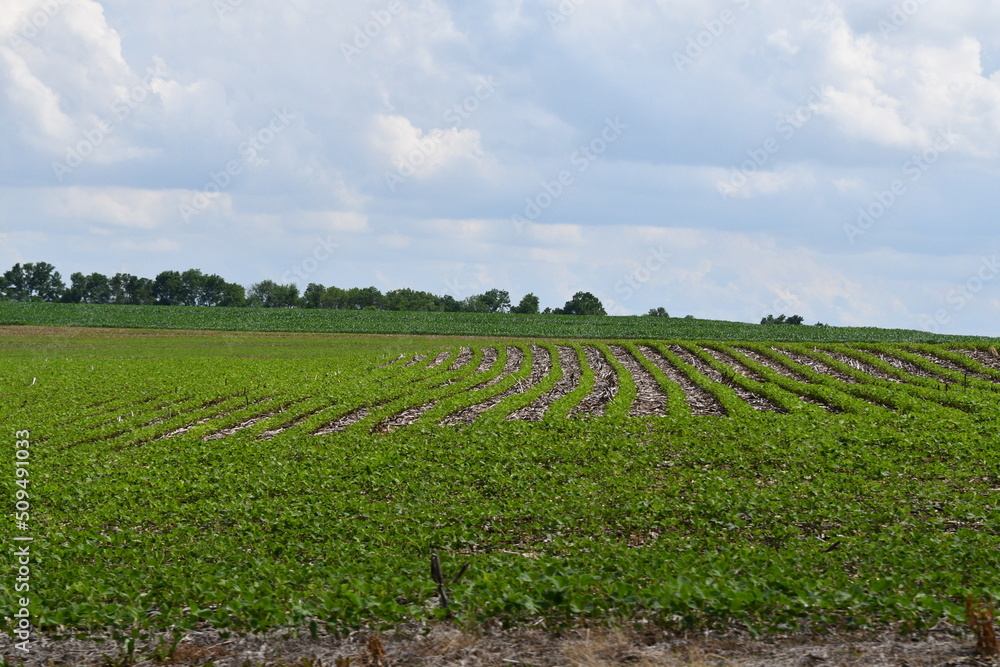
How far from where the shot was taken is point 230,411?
2852 cm

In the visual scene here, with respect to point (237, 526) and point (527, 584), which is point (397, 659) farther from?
point (237, 526)

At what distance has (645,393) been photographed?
3159 cm

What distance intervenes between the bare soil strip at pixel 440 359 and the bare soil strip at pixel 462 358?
0.74 m

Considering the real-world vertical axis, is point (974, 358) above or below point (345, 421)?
above

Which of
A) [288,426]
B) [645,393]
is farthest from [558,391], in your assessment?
[288,426]

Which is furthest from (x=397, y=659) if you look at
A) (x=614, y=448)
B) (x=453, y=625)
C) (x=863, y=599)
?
(x=614, y=448)

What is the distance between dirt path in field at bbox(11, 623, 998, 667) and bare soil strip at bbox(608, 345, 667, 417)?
17.0m

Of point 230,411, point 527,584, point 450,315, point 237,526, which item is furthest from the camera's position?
point 450,315

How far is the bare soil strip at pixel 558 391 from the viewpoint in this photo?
2664 centimetres

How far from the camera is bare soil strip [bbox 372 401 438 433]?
80.2 feet

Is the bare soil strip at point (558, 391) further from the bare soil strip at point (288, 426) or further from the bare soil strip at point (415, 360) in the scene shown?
the bare soil strip at point (415, 360)

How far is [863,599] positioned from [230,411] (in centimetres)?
2339

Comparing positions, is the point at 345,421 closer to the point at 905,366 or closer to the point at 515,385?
the point at 515,385

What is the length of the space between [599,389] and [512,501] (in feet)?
58.4
